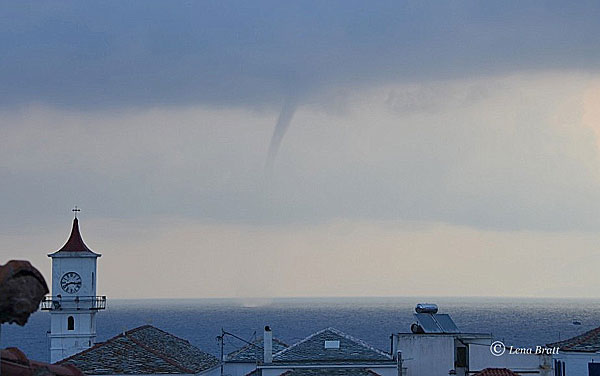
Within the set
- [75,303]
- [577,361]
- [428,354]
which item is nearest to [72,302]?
[75,303]

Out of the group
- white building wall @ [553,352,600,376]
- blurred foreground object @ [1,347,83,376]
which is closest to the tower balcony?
white building wall @ [553,352,600,376]

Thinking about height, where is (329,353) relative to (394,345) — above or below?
below

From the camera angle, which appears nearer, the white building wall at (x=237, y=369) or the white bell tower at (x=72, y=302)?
the white building wall at (x=237, y=369)

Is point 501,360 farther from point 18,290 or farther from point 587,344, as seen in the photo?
point 18,290

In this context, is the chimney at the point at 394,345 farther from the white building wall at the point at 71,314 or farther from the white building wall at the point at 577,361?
the white building wall at the point at 71,314

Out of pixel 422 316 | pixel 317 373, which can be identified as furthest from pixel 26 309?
pixel 422 316

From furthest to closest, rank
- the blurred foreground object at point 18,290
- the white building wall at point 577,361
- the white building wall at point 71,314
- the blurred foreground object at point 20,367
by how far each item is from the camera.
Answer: the white building wall at point 71,314
the white building wall at point 577,361
the blurred foreground object at point 20,367
the blurred foreground object at point 18,290

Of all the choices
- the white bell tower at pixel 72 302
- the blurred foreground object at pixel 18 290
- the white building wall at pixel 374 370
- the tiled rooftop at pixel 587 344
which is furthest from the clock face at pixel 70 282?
the blurred foreground object at pixel 18 290
